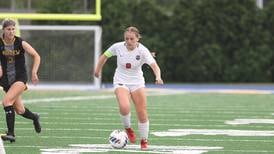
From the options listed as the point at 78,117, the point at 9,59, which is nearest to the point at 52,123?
the point at 78,117

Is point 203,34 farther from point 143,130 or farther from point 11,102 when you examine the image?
point 143,130

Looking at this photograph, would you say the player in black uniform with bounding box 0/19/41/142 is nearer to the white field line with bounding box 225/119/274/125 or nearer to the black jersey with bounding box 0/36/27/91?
the black jersey with bounding box 0/36/27/91

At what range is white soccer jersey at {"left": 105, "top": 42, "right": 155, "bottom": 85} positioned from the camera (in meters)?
10.7

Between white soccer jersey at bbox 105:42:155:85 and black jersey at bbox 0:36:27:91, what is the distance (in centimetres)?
129

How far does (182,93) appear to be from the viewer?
23.4m

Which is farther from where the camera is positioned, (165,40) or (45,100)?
(165,40)

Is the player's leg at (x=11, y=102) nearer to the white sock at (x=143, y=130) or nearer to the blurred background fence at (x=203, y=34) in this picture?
the white sock at (x=143, y=130)

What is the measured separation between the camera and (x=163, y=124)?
14.1 metres

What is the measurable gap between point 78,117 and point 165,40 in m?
14.8

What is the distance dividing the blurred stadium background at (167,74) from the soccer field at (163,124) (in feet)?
0.05

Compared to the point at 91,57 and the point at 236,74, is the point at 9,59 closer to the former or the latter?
the point at 91,57

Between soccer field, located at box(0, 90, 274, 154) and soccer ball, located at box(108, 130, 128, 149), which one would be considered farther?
soccer field, located at box(0, 90, 274, 154)

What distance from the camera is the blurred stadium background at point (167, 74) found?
466 inches

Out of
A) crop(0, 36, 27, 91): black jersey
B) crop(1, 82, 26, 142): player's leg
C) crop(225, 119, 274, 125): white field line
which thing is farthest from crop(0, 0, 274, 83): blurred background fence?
crop(1, 82, 26, 142): player's leg
